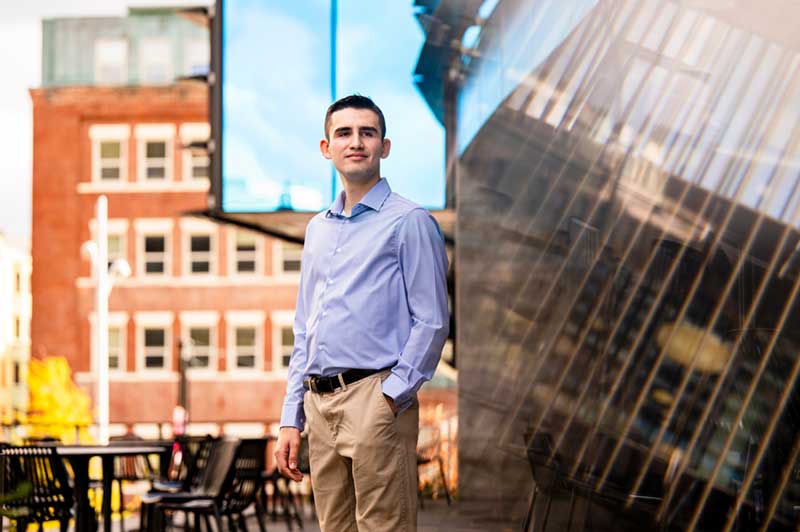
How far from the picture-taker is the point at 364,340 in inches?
149

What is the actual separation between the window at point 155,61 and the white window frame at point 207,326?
30.7ft

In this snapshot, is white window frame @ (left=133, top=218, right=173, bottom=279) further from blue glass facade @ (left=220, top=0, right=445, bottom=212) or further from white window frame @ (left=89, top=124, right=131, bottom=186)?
blue glass facade @ (left=220, top=0, right=445, bottom=212)

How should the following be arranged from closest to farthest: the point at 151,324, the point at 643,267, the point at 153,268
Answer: the point at 643,267
the point at 151,324
the point at 153,268

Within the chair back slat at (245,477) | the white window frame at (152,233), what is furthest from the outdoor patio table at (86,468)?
the white window frame at (152,233)

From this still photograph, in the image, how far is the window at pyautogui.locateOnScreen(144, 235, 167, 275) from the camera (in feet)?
161

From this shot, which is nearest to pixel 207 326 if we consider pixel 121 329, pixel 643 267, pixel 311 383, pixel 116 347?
pixel 121 329

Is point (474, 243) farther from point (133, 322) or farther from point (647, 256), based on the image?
point (133, 322)

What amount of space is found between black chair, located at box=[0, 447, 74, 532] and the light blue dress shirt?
594cm

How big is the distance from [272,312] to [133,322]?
4.59m

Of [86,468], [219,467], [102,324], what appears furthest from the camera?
[102,324]

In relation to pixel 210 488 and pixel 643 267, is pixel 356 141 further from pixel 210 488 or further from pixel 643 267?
pixel 210 488

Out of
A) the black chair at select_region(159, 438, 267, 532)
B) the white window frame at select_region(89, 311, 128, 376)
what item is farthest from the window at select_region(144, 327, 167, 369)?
the black chair at select_region(159, 438, 267, 532)

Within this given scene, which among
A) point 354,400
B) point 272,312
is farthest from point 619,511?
point 272,312

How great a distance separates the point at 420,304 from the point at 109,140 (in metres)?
47.7
